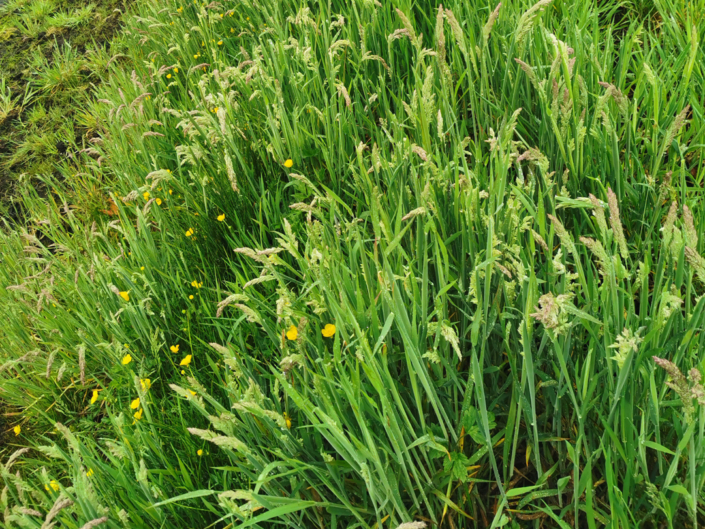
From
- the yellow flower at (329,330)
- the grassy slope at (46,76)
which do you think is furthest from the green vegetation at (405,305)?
the grassy slope at (46,76)

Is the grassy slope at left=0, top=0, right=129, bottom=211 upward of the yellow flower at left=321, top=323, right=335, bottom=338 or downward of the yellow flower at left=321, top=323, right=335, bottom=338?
upward

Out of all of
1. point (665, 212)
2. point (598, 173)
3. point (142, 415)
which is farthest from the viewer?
point (142, 415)

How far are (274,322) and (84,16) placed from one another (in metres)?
4.53

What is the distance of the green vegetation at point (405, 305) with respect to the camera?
1020 mm

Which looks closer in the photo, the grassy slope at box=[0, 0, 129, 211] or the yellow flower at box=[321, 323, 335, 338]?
the yellow flower at box=[321, 323, 335, 338]

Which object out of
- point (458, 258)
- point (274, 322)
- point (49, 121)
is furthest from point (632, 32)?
point (49, 121)

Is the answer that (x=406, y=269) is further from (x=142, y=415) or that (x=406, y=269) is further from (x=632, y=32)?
(x=632, y=32)

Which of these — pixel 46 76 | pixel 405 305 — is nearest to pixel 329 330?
pixel 405 305

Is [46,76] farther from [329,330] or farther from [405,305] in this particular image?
[405,305]

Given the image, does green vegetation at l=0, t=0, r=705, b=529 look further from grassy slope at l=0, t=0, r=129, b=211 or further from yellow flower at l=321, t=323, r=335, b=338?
grassy slope at l=0, t=0, r=129, b=211

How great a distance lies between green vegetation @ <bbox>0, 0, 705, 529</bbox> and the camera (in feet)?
3.34

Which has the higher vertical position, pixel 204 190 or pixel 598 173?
pixel 204 190

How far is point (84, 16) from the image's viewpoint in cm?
467

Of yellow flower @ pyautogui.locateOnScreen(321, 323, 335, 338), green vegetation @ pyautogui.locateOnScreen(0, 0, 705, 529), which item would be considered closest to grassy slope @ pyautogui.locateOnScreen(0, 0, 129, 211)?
green vegetation @ pyautogui.locateOnScreen(0, 0, 705, 529)
